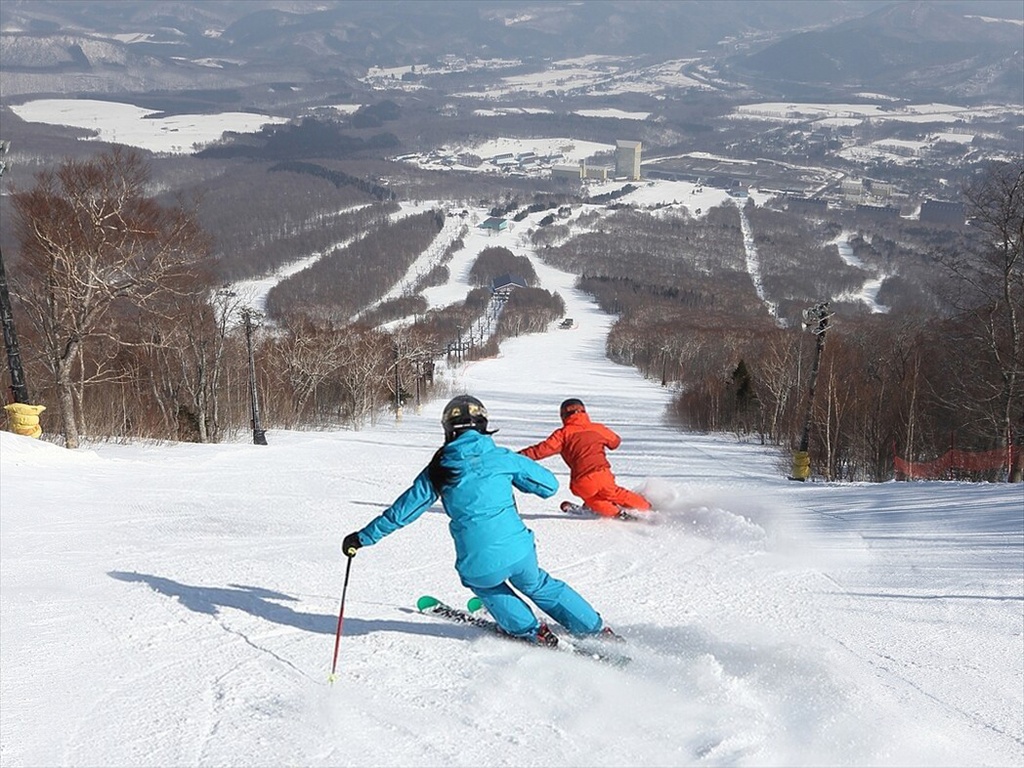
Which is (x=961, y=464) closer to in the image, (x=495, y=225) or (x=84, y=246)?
(x=84, y=246)

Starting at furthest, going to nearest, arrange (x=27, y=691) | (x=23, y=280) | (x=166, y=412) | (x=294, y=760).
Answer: (x=166, y=412) < (x=23, y=280) < (x=27, y=691) < (x=294, y=760)

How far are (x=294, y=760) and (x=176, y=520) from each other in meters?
4.86

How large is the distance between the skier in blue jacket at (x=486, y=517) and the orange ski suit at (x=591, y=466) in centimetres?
311

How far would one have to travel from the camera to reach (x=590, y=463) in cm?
795

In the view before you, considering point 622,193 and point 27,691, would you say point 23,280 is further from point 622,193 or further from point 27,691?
point 622,193

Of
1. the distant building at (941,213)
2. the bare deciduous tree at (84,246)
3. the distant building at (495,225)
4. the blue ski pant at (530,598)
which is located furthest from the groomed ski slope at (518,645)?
the distant building at (941,213)

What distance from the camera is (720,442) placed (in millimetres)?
22906

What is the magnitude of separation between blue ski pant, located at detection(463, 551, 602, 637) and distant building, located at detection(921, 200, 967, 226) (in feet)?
554

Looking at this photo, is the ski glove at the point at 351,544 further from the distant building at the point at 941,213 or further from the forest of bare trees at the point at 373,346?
the distant building at the point at 941,213

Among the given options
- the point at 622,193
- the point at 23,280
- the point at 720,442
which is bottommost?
the point at 720,442

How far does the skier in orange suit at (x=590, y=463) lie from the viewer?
25.8ft

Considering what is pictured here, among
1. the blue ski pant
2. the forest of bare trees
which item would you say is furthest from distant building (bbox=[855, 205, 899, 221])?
the blue ski pant

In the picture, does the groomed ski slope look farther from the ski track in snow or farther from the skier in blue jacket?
the ski track in snow

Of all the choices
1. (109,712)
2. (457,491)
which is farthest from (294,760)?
(457,491)
